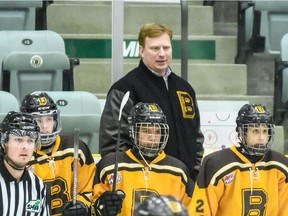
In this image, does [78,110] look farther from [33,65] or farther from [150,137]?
[150,137]

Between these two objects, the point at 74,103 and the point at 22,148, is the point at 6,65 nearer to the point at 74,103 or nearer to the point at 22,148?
the point at 74,103

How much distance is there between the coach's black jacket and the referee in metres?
0.49

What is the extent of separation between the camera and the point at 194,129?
4.98 m

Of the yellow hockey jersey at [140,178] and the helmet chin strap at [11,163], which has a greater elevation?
the helmet chin strap at [11,163]

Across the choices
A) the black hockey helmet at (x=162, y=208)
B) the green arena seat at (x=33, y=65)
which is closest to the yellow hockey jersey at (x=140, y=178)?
the green arena seat at (x=33, y=65)

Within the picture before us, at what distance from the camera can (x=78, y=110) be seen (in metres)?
5.62

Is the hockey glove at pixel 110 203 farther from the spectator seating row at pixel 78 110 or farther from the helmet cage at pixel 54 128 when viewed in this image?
the spectator seating row at pixel 78 110

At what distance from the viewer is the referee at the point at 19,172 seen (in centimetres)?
435

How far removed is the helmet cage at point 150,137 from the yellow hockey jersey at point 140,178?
7 cm

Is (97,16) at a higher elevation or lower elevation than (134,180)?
higher

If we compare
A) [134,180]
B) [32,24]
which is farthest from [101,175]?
[32,24]

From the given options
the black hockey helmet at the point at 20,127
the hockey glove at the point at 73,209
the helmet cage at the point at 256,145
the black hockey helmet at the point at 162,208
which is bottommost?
the hockey glove at the point at 73,209

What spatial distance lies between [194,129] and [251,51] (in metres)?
1.66

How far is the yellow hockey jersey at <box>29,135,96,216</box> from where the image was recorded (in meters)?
4.63
